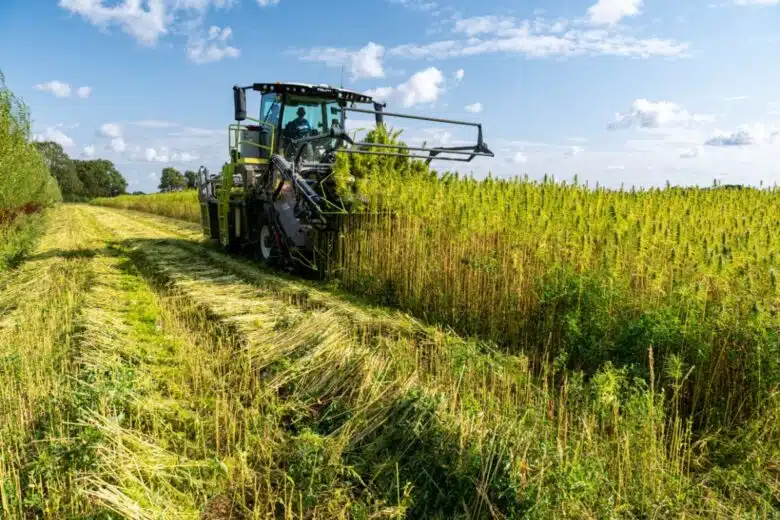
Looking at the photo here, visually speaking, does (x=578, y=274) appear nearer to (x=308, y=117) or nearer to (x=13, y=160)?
(x=308, y=117)

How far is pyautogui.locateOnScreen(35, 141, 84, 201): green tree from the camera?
81.9 meters

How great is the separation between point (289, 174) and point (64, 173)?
89.9 metres

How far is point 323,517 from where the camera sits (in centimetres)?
246

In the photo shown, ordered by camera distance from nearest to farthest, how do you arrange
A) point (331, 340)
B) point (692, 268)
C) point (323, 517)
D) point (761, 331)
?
point (323, 517) < point (761, 331) < point (692, 268) < point (331, 340)

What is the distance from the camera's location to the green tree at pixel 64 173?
81938 mm

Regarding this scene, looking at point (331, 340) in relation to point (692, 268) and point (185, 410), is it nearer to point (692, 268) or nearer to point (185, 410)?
point (185, 410)

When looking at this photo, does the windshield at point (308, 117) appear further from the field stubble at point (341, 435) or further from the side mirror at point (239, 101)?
the field stubble at point (341, 435)

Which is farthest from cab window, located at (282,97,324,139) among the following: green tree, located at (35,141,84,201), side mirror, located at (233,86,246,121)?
green tree, located at (35,141,84,201)

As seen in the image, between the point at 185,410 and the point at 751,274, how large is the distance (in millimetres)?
3655

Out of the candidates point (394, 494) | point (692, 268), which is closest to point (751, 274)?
point (692, 268)

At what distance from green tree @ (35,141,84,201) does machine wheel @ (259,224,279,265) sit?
283 feet

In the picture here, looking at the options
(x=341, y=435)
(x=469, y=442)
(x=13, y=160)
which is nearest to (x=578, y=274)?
(x=469, y=442)

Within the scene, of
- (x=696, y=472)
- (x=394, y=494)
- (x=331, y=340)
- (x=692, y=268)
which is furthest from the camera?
(x=331, y=340)

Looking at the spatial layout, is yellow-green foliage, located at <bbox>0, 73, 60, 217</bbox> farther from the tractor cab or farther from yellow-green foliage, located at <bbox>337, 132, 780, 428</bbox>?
yellow-green foliage, located at <bbox>337, 132, 780, 428</bbox>
